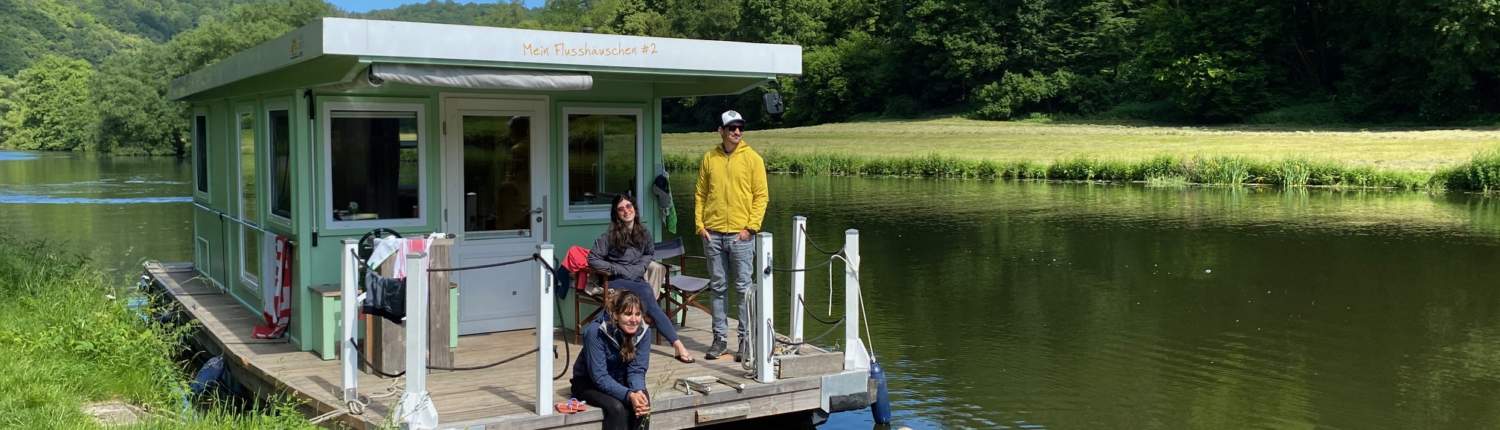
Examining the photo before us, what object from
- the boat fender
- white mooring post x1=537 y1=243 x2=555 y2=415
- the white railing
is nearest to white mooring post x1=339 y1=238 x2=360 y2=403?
the white railing

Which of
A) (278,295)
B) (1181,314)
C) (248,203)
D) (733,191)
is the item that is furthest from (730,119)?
(1181,314)

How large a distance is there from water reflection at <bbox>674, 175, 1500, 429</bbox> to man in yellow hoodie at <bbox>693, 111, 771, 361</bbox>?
174cm

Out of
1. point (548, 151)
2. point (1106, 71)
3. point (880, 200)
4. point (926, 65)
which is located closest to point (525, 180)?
point (548, 151)

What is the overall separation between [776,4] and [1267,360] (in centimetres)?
7146

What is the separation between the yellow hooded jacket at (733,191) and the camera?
310 inches

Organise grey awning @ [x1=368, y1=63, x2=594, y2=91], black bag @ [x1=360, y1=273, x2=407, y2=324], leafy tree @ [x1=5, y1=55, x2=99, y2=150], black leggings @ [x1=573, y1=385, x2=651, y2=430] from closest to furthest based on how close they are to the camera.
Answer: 1. black leggings @ [x1=573, y1=385, x2=651, y2=430]
2. black bag @ [x1=360, y1=273, x2=407, y2=324]
3. grey awning @ [x1=368, y1=63, x2=594, y2=91]
4. leafy tree @ [x1=5, y1=55, x2=99, y2=150]

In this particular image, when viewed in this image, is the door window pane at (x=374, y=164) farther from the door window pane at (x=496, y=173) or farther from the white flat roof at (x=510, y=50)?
the white flat roof at (x=510, y=50)

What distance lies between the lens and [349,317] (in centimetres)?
653

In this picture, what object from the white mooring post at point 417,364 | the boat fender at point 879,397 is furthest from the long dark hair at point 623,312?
the boat fender at point 879,397

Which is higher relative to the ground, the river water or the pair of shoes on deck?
the pair of shoes on deck

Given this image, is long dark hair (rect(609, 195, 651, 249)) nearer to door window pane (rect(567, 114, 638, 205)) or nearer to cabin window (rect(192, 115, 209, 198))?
door window pane (rect(567, 114, 638, 205))

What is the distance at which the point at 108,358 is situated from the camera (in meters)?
8.59

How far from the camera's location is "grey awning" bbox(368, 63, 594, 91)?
7.14 meters

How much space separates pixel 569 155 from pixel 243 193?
2.67 metres
